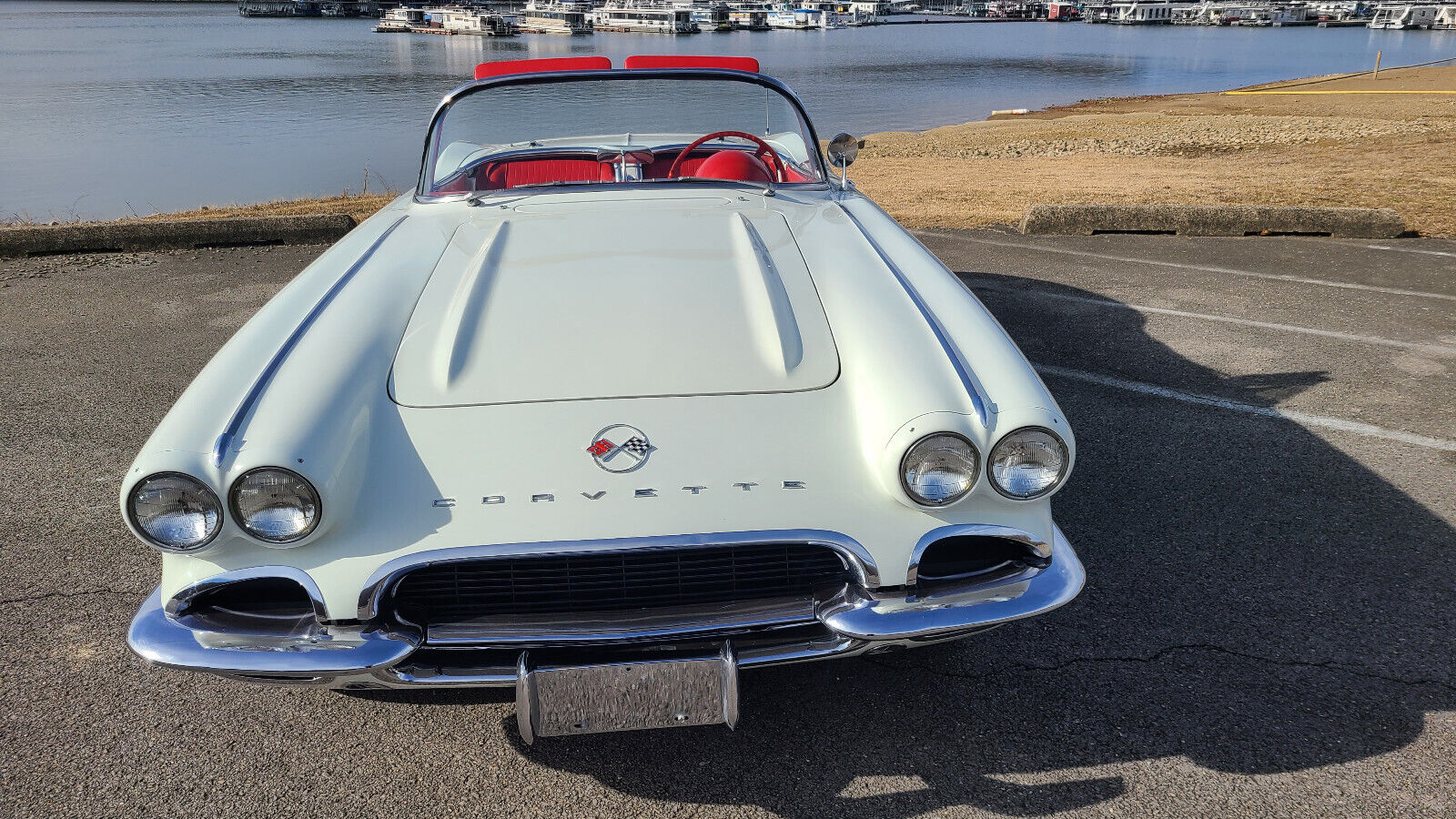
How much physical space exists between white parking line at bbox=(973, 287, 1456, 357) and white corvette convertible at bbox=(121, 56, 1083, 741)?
11.6 feet

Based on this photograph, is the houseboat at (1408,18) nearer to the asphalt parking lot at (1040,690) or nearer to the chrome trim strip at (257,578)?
the asphalt parking lot at (1040,690)

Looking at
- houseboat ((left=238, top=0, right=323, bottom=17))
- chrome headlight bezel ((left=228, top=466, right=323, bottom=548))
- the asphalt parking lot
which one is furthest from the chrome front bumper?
houseboat ((left=238, top=0, right=323, bottom=17))

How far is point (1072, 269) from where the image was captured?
252 inches

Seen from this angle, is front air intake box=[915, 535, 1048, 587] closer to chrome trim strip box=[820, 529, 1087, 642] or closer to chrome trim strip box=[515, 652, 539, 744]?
chrome trim strip box=[820, 529, 1087, 642]

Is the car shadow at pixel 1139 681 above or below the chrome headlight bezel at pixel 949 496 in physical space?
below

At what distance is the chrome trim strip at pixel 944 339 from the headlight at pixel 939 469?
76 millimetres

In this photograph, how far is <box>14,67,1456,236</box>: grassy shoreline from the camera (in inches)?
360

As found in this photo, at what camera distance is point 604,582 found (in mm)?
1936

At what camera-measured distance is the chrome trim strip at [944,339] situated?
1979 mm

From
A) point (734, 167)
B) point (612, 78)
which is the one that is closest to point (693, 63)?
point (612, 78)

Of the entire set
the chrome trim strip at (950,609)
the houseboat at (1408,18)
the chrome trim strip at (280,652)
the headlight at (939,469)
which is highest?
the houseboat at (1408,18)

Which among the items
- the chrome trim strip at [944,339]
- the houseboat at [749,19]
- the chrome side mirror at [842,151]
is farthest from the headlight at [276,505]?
the houseboat at [749,19]

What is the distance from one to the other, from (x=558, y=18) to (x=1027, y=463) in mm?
89492

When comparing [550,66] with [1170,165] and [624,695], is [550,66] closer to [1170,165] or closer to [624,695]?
[624,695]
